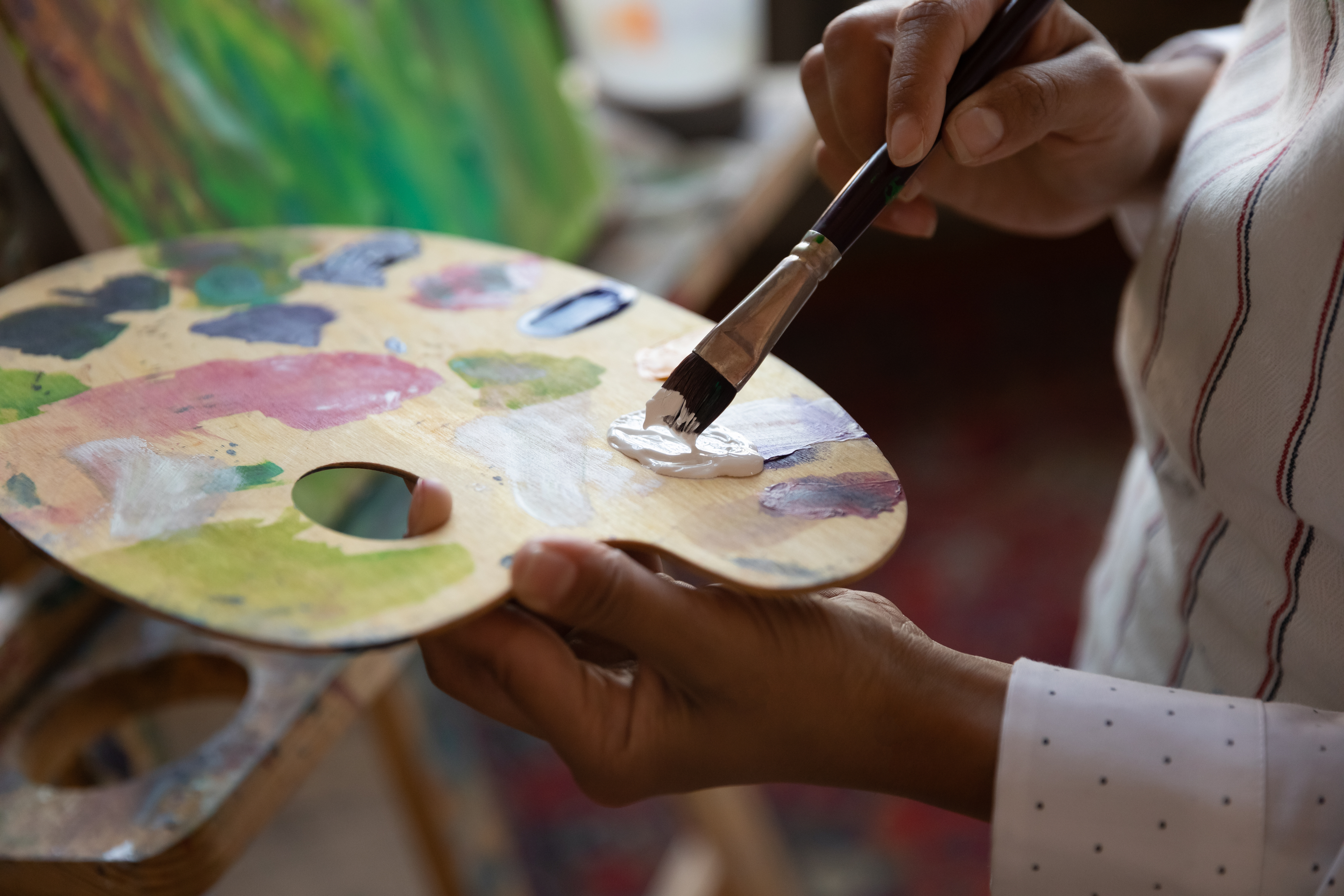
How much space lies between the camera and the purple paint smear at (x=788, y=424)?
50cm

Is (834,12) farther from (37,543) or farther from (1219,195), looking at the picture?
(37,543)

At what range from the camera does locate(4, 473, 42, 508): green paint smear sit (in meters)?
0.44

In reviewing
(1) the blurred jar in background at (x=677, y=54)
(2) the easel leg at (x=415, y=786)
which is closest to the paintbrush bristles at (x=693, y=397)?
(2) the easel leg at (x=415, y=786)

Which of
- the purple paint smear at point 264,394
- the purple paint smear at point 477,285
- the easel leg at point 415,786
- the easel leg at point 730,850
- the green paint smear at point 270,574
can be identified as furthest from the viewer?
the easel leg at point 730,850

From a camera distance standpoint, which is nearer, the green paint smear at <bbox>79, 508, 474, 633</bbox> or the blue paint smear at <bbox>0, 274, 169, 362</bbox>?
the green paint smear at <bbox>79, 508, 474, 633</bbox>

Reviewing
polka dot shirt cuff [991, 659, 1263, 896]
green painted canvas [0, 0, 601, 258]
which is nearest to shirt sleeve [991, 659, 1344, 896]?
polka dot shirt cuff [991, 659, 1263, 896]

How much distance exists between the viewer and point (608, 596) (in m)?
0.41

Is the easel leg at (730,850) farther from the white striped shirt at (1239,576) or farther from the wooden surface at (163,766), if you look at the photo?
the white striped shirt at (1239,576)

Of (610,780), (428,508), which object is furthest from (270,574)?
(610,780)

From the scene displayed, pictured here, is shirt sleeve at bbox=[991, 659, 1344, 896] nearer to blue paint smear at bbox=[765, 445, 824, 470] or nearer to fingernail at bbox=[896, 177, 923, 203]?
blue paint smear at bbox=[765, 445, 824, 470]

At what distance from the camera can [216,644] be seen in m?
0.65

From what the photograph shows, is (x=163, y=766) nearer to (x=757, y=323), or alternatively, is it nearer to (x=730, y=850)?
(x=757, y=323)

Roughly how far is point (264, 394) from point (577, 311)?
0.18 m

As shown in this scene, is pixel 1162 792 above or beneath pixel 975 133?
beneath
